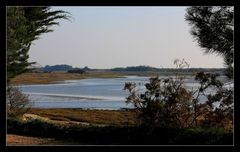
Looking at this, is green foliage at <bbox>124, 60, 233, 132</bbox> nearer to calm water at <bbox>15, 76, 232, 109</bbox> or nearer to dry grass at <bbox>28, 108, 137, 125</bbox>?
dry grass at <bbox>28, 108, 137, 125</bbox>

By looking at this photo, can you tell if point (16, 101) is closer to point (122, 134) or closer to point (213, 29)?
point (122, 134)

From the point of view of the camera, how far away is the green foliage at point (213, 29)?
5.20 meters

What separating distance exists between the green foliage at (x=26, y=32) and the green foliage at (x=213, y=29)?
2.91 m

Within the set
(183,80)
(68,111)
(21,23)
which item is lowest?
(68,111)

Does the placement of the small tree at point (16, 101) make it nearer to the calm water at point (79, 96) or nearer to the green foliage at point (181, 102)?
the calm water at point (79, 96)

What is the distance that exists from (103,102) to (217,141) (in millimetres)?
13906

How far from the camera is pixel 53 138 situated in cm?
631

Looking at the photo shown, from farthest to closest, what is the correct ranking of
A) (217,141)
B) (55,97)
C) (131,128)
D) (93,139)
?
(55,97), (93,139), (131,128), (217,141)

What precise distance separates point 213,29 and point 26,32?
12.2 ft

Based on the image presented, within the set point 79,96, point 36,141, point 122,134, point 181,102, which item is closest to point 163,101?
point 181,102

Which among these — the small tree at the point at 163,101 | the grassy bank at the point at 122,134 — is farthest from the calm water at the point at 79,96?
the grassy bank at the point at 122,134
